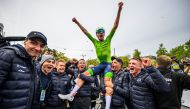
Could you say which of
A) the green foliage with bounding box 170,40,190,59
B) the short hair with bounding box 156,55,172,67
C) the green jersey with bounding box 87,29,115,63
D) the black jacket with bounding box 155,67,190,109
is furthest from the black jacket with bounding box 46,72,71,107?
the green foliage with bounding box 170,40,190,59

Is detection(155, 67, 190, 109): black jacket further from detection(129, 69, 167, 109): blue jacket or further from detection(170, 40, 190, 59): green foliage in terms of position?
detection(170, 40, 190, 59): green foliage

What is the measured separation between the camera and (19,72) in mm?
2824

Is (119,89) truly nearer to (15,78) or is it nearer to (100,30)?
(100,30)

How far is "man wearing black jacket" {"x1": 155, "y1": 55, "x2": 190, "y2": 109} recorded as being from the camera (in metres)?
4.64

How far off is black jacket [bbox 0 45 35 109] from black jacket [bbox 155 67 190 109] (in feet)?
10.1

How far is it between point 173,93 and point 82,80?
2674mm

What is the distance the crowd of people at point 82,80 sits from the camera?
277cm

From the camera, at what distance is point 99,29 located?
5.88 m

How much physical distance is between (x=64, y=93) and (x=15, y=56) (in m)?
3.65

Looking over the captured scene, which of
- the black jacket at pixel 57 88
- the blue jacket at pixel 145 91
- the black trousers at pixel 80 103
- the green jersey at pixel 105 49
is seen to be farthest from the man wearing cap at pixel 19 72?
the black trousers at pixel 80 103

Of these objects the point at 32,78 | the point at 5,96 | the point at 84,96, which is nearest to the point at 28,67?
the point at 32,78

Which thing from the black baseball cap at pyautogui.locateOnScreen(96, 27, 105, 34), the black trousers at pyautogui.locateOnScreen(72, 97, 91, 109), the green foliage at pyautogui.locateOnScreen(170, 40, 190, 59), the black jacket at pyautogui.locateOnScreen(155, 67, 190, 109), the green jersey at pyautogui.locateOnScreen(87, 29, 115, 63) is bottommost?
the black trousers at pyautogui.locateOnScreen(72, 97, 91, 109)

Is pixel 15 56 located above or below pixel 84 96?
above

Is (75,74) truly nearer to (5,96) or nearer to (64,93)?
(64,93)
